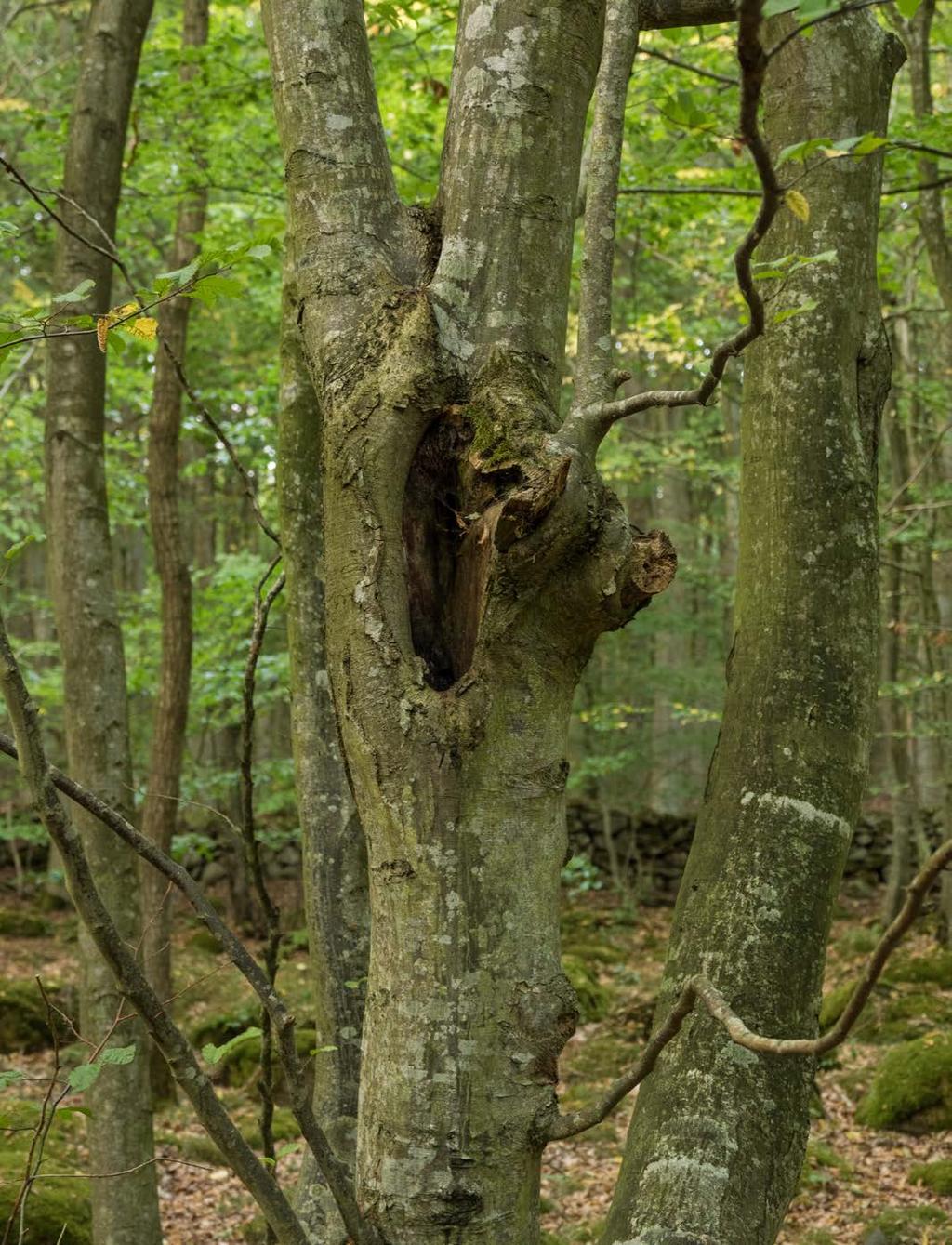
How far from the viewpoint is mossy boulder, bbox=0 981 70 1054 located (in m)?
7.78

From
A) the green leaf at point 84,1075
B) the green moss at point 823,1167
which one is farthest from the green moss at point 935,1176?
the green leaf at point 84,1075

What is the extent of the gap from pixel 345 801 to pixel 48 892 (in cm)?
1236

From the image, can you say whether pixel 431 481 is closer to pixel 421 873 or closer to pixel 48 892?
pixel 421 873

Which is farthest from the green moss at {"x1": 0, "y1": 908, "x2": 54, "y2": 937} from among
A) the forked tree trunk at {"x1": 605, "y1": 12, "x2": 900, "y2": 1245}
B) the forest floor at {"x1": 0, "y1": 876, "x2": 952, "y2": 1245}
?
the forked tree trunk at {"x1": 605, "y1": 12, "x2": 900, "y2": 1245}

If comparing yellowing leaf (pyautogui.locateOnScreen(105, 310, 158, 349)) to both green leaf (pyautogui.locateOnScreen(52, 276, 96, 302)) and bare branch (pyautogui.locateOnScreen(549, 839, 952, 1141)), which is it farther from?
bare branch (pyautogui.locateOnScreen(549, 839, 952, 1141))

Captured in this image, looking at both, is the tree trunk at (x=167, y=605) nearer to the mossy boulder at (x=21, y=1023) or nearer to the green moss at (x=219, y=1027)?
the green moss at (x=219, y=1027)

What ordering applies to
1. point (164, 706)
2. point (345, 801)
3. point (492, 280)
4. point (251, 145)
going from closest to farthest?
1. point (492, 280)
2. point (345, 801)
3. point (164, 706)
4. point (251, 145)

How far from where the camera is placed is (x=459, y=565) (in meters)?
1.58

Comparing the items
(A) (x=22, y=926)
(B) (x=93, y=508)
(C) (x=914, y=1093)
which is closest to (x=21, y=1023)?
(A) (x=22, y=926)

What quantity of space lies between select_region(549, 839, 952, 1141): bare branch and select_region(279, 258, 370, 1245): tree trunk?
2.46 ft

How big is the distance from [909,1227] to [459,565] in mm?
4516

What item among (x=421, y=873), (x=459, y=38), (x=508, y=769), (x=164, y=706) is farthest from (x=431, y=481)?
(x=164, y=706)

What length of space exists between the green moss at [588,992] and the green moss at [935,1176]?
9.62 feet

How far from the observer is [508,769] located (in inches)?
56.1
